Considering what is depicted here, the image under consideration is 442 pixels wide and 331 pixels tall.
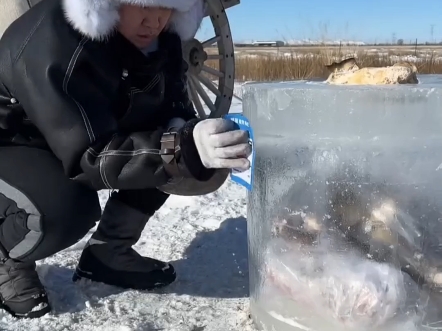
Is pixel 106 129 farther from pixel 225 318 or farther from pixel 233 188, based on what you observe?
pixel 233 188

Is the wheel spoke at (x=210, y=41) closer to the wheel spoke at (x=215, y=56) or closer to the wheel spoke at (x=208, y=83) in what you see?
the wheel spoke at (x=215, y=56)

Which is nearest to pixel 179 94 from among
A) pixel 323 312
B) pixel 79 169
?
pixel 79 169

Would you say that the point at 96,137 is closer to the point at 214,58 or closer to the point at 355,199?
the point at 355,199

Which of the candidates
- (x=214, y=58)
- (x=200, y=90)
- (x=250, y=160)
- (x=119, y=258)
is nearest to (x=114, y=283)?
(x=119, y=258)

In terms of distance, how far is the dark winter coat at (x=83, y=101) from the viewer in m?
1.20

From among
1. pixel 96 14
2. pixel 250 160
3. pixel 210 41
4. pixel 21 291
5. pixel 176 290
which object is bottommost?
pixel 176 290

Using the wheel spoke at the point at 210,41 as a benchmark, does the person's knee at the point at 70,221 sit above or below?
below

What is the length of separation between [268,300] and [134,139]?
472 millimetres

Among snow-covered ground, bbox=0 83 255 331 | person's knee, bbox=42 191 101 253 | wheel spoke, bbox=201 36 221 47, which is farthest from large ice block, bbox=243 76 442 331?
wheel spoke, bbox=201 36 221 47

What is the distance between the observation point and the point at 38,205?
1.40 meters

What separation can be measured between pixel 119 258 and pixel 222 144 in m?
0.72

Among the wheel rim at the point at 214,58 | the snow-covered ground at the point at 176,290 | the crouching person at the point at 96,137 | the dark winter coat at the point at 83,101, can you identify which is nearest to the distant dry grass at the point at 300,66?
the wheel rim at the point at 214,58

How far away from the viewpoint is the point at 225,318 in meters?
1.47

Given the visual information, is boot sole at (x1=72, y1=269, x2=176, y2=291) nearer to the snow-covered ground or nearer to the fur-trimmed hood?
the snow-covered ground
